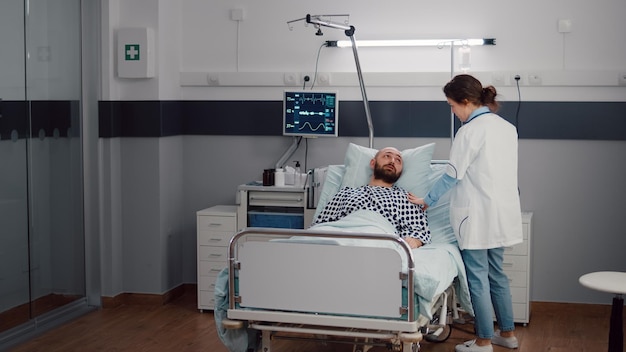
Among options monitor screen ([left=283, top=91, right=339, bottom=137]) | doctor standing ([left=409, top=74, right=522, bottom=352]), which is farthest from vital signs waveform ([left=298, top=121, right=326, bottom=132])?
doctor standing ([left=409, top=74, right=522, bottom=352])

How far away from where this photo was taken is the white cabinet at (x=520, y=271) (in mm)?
5148

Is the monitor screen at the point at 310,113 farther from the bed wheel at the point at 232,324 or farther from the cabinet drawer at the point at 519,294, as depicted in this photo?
the bed wheel at the point at 232,324

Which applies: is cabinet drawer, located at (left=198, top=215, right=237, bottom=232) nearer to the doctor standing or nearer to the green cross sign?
the green cross sign

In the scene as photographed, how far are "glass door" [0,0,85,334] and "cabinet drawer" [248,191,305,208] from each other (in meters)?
1.18

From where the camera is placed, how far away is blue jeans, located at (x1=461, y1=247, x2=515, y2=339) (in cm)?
455

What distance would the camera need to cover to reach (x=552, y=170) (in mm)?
5559

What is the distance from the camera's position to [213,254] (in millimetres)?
5543

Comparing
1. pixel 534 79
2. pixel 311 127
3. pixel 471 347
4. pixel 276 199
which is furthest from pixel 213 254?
pixel 534 79

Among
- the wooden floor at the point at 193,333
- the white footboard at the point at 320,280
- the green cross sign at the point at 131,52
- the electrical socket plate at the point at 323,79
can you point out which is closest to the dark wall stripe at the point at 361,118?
the electrical socket plate at the point at 323,79

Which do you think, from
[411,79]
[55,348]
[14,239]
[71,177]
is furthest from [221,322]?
[411,79]

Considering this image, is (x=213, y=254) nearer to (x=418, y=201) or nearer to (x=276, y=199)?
(x=276, y=199)

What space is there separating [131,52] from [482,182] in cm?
254

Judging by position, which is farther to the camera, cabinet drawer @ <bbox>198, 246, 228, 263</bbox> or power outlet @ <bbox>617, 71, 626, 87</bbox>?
cabinet drawer @ <bbox>198, 246, 228, 263</bbox>

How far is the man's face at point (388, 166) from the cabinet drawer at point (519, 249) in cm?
84
